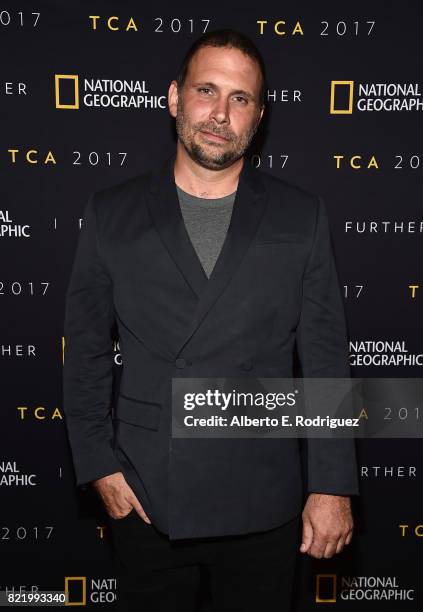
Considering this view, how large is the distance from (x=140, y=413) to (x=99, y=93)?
121 centimetres

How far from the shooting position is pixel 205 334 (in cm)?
173

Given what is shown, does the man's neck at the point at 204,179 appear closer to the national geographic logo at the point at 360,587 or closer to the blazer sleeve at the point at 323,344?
the blazer sleeve at the point at 323,344

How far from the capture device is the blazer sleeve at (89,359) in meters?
1.81

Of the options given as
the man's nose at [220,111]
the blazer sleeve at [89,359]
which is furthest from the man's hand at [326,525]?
the man's nose at [220,111]

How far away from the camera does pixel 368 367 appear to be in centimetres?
251

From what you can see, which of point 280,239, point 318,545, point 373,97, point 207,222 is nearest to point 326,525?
point 318,545

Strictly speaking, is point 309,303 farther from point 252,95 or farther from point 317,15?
point 317,15

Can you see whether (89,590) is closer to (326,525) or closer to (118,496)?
(118,496)

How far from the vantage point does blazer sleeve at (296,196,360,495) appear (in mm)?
1784

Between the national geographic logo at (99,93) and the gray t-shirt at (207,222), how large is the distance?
644 millimetres

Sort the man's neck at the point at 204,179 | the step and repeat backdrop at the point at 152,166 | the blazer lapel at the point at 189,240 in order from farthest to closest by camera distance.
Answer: the step and repeat backdrop at the point at 152,166
the man's neck at the point at 204,179
the blazer lapel at the point at 189,240

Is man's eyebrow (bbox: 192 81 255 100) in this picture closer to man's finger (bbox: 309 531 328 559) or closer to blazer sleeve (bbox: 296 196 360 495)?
blazer sleeve (bbox: 296 196 360 495)

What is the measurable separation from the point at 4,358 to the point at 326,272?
1339 mm

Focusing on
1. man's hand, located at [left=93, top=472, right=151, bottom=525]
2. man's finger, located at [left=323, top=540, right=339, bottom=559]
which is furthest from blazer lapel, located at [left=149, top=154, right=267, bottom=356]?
man's finger, located at [left=323, top=540, right=339, bottom=559]
